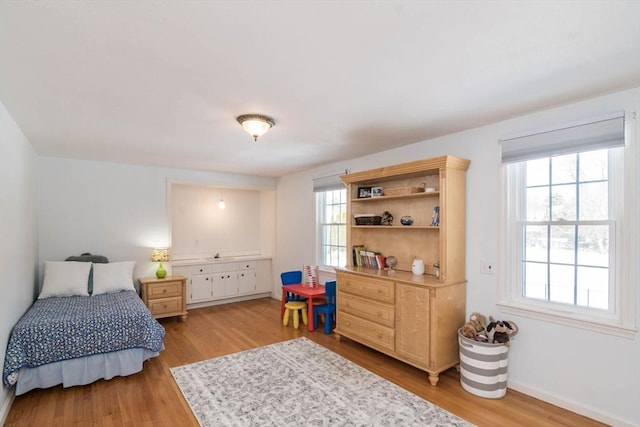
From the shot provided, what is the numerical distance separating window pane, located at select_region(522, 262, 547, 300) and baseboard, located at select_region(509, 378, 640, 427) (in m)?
0.77

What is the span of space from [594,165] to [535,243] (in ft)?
2.50

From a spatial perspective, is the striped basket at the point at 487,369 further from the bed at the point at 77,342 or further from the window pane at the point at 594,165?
the bed at the point at 77,342

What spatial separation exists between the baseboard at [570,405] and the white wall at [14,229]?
163 inches

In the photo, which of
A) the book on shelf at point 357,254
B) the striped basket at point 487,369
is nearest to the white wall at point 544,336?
the striped basket at point 487,369

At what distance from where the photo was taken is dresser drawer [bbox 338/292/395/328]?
3.41 m

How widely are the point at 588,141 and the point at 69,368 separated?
472 cm

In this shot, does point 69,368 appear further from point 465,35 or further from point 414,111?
point 465,35

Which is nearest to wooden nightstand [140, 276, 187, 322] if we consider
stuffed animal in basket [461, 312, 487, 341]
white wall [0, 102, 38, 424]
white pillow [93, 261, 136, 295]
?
white pillow [93, 261, 136, 295]

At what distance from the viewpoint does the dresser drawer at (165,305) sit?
4.80m

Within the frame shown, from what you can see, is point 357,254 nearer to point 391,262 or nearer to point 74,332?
point 391,262

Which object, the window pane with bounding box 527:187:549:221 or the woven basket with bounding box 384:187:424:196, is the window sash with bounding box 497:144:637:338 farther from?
the woven basket with bounding box 384:187:424:196

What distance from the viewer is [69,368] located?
2943 millimetres

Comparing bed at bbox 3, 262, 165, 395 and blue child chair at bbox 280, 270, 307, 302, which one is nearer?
bed at bbox 3, 262, 165, 395

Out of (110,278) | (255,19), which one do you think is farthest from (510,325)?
(110,278)
